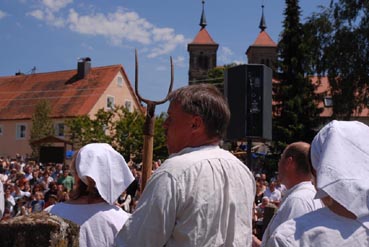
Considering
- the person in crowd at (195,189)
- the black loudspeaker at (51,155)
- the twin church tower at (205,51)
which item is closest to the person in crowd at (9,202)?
the black loudspeaker at (51,155)

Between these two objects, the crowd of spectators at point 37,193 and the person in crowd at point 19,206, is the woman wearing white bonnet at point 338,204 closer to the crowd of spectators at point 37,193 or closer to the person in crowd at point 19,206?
the crowd of spectators at point 37,193

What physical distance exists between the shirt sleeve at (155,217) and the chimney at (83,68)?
5372 centimetres

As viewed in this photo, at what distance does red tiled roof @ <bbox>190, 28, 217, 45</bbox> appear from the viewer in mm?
106750

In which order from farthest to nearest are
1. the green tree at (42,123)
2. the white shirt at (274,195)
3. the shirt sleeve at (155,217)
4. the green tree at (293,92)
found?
the green tree at (42,123)
the green tree at (293,92)
the white shirt at (274,195)
the shirt sleeve at (155,217)

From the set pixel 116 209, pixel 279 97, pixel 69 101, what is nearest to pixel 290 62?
pixel 279 97

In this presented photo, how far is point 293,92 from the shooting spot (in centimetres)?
3691

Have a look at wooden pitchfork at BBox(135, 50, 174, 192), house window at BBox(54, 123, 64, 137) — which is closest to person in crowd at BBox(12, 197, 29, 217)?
wooden pitchfork at BBox(135, 50, 174, 192)

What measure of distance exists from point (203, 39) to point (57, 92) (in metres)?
57.3

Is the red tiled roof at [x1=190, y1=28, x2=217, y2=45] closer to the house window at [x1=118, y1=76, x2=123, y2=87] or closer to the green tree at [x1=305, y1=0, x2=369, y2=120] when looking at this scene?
the house window at [x1=118, y1=76, x2=123, y2=87]

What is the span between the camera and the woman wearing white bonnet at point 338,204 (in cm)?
202

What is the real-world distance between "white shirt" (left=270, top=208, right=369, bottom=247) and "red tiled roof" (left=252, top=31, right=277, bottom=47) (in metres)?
98.8

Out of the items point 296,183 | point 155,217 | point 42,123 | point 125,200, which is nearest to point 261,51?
point 42,123

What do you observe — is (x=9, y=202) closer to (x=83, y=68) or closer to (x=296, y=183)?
(x=296, y=183)

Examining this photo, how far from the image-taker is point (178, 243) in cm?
226
